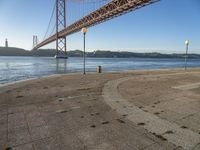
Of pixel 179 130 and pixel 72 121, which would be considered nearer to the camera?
pixel 179 130

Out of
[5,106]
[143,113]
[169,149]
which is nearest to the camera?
[169,149]

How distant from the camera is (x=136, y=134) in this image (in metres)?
3.55

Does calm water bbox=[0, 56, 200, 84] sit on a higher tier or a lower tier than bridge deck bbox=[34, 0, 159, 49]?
lower

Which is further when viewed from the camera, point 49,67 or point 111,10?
point 49,67

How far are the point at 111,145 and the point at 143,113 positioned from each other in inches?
69.7

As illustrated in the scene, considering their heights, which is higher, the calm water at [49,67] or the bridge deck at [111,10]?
the bridge deck at [111,10]

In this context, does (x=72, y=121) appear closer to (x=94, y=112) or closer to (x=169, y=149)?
(x=94, y=112)

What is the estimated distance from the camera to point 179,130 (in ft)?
12.2

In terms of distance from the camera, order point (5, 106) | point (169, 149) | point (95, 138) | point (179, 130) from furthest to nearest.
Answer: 1. point (5, 106)
2. point (179, 130)
3. point (95, 138)
4. point (169, 149)

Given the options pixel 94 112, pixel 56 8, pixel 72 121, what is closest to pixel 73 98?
pixel 94 112

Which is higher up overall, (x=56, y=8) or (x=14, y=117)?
(x=56, y=8)

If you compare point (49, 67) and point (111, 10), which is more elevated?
point (111, 10)

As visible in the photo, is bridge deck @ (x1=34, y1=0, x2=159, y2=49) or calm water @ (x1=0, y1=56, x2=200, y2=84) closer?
calm water @ (x1=0, y1=56, x2=200, y2=84)

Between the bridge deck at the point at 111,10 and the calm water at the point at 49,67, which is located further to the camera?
the bridge deck at the point at 111,10
